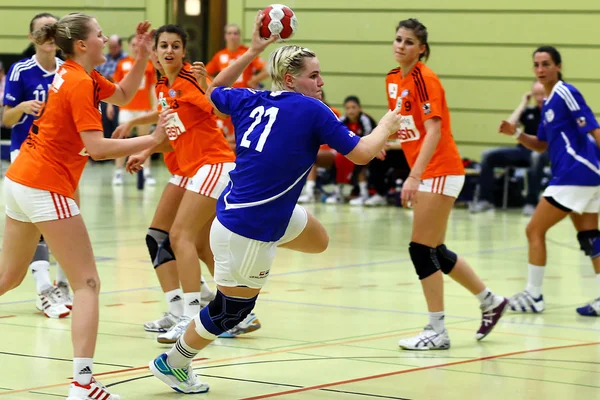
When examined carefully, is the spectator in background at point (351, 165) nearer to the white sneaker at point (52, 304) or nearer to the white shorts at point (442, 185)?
the white sneaker at point (52, 304)

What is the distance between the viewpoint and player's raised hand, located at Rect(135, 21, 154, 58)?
250 inches

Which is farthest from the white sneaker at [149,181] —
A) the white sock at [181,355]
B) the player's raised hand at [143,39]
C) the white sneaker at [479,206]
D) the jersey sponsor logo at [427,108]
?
the white sock at [181,355]

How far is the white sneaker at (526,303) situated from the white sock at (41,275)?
350 cm

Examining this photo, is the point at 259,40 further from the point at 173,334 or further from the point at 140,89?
the point at 140,89

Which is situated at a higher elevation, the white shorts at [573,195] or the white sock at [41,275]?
the white shorts at [573,195]

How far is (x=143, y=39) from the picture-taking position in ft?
20.8

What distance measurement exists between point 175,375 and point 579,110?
4.11 m

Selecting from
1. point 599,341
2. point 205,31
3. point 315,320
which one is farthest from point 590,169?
point 205,31

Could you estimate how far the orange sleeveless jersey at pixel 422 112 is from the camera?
21.7 feet

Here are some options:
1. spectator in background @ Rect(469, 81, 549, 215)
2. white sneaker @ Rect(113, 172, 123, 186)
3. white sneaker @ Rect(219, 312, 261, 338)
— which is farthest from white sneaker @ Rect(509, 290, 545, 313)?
white sneaker @ Rect(113, 172, 123, 186)

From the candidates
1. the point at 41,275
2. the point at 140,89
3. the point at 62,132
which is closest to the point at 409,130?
the point at 62,132

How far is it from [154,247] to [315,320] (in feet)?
4.22

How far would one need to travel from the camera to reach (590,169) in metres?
8.20

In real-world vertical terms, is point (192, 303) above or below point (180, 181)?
below
